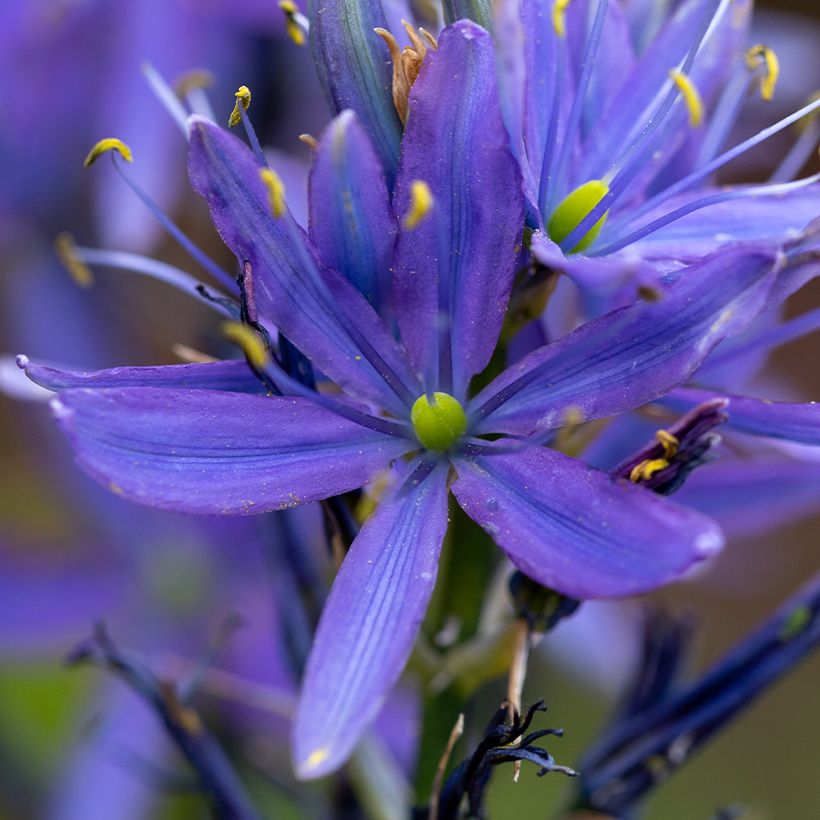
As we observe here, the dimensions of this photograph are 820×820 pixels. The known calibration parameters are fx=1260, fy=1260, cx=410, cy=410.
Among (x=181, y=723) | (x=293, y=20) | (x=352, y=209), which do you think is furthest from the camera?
(x=181, y=723)

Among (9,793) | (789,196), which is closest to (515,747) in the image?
(789,196)

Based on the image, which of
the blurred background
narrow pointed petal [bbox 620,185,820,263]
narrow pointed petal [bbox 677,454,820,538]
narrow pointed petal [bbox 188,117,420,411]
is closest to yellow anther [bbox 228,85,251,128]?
narrow pointed petal [bbox 188,117,420,411]

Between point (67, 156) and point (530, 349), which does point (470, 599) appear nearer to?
point (530, 349)

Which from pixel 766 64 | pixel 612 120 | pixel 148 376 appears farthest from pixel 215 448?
pixel 766 64

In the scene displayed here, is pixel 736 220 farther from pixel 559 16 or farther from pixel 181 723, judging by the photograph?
pixel 181 723

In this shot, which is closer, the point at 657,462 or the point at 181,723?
the point at 657,462

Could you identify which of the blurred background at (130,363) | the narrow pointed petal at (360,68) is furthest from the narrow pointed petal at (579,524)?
the blurred background at (130,363)

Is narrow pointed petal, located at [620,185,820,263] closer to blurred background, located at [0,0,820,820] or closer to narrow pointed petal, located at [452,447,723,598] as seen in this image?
narrow pointed petal, located at [452,447,723,598]
